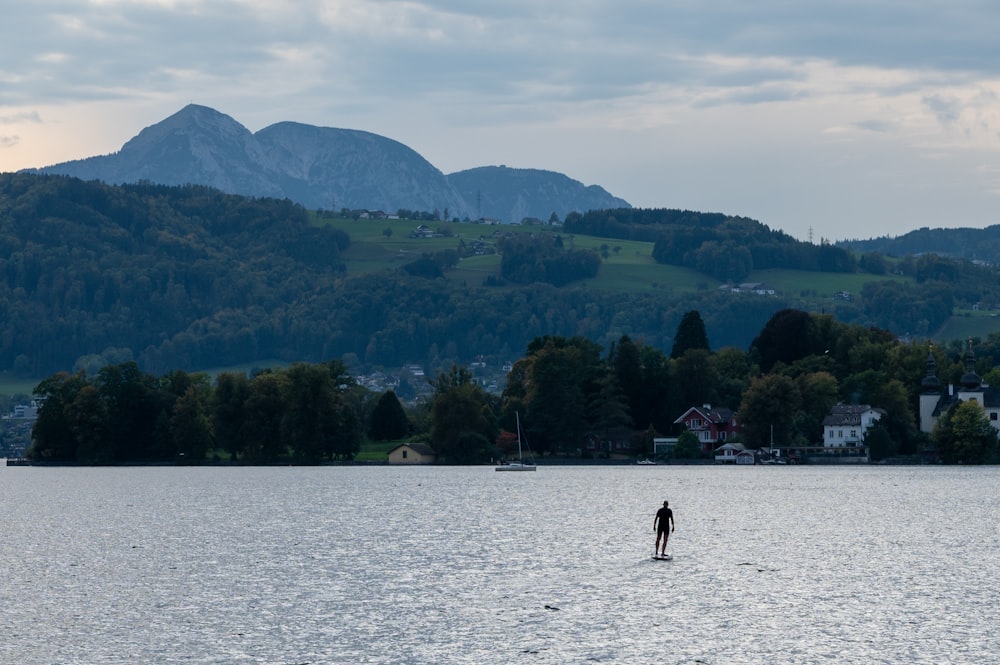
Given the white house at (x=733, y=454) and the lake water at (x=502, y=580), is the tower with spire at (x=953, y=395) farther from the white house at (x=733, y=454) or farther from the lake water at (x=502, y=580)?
the lake water at (x=502, y=580)

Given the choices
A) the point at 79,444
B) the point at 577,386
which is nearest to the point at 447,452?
the point at 577,386

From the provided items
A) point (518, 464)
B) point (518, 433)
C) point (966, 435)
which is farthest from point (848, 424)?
point (518, 464)

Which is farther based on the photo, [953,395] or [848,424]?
[953,395]

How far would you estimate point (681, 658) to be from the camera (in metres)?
44.9

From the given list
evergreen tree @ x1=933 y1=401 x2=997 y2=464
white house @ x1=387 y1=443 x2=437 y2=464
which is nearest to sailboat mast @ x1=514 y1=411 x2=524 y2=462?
white house @ x1=387 y1=443 x2=437 y2=464

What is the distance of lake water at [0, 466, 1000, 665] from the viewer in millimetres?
47000

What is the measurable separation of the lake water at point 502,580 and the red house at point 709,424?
70.9 metres

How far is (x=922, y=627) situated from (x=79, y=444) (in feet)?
525

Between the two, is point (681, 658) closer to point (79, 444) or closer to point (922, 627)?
point (922, 627)

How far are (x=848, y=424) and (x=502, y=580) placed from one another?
12950cm

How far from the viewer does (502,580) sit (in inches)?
2473

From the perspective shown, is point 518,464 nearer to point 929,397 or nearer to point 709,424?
point 709,424

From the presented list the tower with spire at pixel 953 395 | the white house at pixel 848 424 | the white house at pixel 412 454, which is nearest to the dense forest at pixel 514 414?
the white house at pixel 848 424

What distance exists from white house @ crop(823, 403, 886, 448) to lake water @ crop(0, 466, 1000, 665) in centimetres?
6446
